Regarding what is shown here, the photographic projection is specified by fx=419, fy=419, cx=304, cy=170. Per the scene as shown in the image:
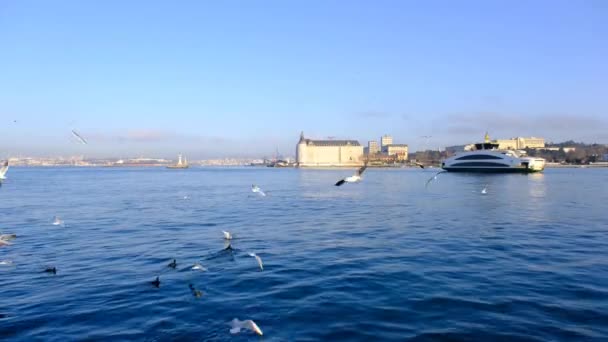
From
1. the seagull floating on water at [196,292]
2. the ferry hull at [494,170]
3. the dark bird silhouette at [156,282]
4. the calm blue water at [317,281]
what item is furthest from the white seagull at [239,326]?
the ferry hull at [494,170]

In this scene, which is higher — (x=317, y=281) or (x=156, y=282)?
(x=156, y=282)

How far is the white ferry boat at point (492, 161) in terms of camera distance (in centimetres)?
11525

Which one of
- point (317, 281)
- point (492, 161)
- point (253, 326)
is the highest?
point (492, 161)

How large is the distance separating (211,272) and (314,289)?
3.75m

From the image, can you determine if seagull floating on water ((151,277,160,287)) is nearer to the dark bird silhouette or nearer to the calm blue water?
the dark bird silhouette

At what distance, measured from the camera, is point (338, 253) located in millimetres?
16172

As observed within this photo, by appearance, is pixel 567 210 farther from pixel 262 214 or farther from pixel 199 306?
pixel 199 306

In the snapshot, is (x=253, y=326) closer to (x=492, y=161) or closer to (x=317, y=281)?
(x=317, y=281)

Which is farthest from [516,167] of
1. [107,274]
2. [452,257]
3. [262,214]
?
[107,274]

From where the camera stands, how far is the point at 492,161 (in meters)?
119

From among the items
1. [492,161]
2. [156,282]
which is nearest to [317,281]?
[156,282]

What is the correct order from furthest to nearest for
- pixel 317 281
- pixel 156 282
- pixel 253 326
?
pixel 317 281, pixel 156 282, pixel 253 326

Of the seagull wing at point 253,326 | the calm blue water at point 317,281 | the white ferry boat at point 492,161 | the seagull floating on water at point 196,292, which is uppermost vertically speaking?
the white ferry boat at point 492,161

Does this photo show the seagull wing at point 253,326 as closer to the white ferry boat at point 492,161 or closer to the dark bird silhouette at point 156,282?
the dark bird silhouette at point 156,282
